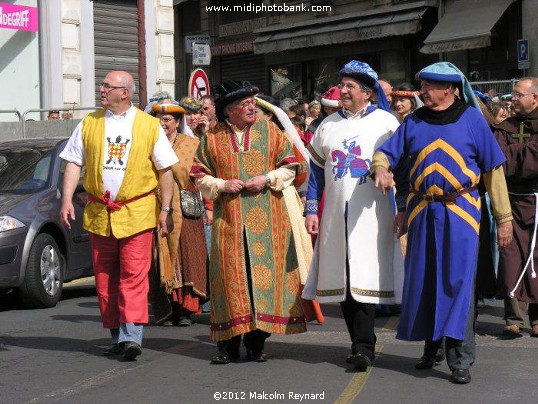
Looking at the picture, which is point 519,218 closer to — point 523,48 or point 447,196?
point 447,196

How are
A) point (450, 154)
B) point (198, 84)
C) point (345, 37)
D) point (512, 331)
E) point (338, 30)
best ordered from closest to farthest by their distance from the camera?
point (450, 154) < point (512, 331) < point (198, 84) < point (345, 37) < point (338, 30)

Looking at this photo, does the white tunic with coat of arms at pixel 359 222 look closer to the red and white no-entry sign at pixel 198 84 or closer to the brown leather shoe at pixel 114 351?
the brown leather shoe at pixel 114 351

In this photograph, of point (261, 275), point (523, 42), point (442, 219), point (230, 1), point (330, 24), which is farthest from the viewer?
point (230, 1)

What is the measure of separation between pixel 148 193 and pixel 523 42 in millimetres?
15273

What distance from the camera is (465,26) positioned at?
81.1 ft

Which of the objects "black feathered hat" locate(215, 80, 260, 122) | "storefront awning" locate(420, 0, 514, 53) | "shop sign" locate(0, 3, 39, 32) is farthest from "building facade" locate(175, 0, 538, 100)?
"black feathered hat" locate(215, 80, 260, 122)

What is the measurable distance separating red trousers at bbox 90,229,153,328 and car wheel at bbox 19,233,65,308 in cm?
291

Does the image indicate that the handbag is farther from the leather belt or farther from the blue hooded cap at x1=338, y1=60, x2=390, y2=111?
the leather belt

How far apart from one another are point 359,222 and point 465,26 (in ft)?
59.3

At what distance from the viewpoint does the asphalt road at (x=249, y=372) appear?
670 cm

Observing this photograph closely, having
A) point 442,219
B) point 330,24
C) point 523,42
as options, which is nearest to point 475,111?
point 442,219

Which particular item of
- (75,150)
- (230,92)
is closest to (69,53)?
(75,150)

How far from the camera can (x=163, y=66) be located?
999 inches

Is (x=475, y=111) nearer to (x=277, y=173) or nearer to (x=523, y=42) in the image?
(x=277, y=173)
